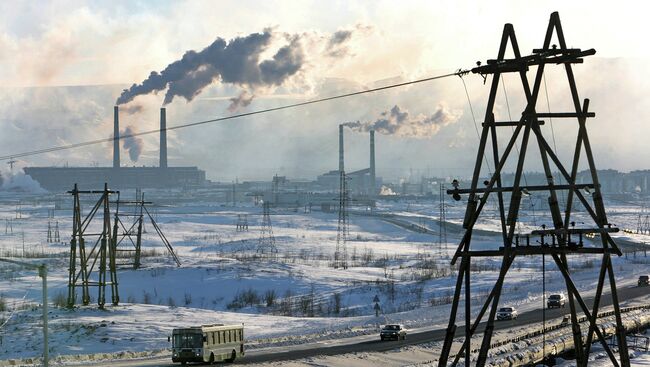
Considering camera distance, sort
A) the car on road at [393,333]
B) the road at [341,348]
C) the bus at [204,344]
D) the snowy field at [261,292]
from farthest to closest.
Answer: the snowy field at [261,292] < the car on road at [393,333] < the road at [341,348] < the bus at [204,344]

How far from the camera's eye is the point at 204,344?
42438 millimetres

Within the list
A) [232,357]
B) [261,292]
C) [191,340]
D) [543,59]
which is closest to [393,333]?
[232,357]

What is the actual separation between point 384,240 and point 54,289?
321 ft

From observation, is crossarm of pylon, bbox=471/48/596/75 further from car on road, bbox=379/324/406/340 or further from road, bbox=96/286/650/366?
car on road, bbox=379/324/406/340

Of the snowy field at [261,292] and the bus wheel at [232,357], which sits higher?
the bus wheel at [232,357]

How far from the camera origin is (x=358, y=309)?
77250mm

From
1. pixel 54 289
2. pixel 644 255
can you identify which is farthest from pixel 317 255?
pixel 54 289

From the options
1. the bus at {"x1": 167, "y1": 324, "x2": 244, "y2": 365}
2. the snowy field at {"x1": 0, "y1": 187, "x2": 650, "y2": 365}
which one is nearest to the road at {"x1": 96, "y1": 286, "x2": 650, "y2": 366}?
the bus at {"x1": 167, "y1": 324, "x2": 244, "y2": 365}

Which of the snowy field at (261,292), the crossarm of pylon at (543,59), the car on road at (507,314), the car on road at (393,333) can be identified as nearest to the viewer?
the crossarm of pylon at (543,59)

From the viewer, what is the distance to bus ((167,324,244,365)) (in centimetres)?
4222

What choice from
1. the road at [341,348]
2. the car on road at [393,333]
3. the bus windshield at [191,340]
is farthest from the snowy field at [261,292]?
the bus windshield at [191,340]

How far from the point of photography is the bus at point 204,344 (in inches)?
1662

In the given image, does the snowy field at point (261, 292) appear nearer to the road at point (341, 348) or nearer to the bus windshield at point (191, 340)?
the road at point (341, 348)

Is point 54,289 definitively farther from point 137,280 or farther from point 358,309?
point 358,309
